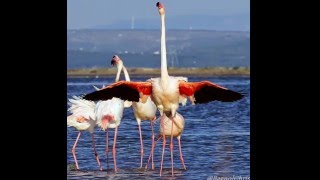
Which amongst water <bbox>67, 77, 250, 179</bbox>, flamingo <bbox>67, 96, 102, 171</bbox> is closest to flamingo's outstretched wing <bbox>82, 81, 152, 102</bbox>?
water <bbox>67, 77, 250, 179</bbox>

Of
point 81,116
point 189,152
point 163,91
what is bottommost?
point 189,152

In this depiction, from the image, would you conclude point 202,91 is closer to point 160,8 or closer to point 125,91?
point 125,91

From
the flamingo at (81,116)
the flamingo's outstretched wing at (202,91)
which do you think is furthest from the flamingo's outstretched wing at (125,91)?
the flamingo at (81,116)

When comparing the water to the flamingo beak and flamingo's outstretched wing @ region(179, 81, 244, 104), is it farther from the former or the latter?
the flamingo beak

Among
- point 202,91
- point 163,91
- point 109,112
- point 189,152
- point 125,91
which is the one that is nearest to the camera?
point 163,91

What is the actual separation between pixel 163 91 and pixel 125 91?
57 centimetres

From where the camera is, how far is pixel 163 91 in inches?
459

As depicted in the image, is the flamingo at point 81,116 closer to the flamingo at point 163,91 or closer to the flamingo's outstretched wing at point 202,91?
the flamingo at point 163,91

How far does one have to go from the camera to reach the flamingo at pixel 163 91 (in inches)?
455

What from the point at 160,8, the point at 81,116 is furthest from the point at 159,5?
the point at 81,116
